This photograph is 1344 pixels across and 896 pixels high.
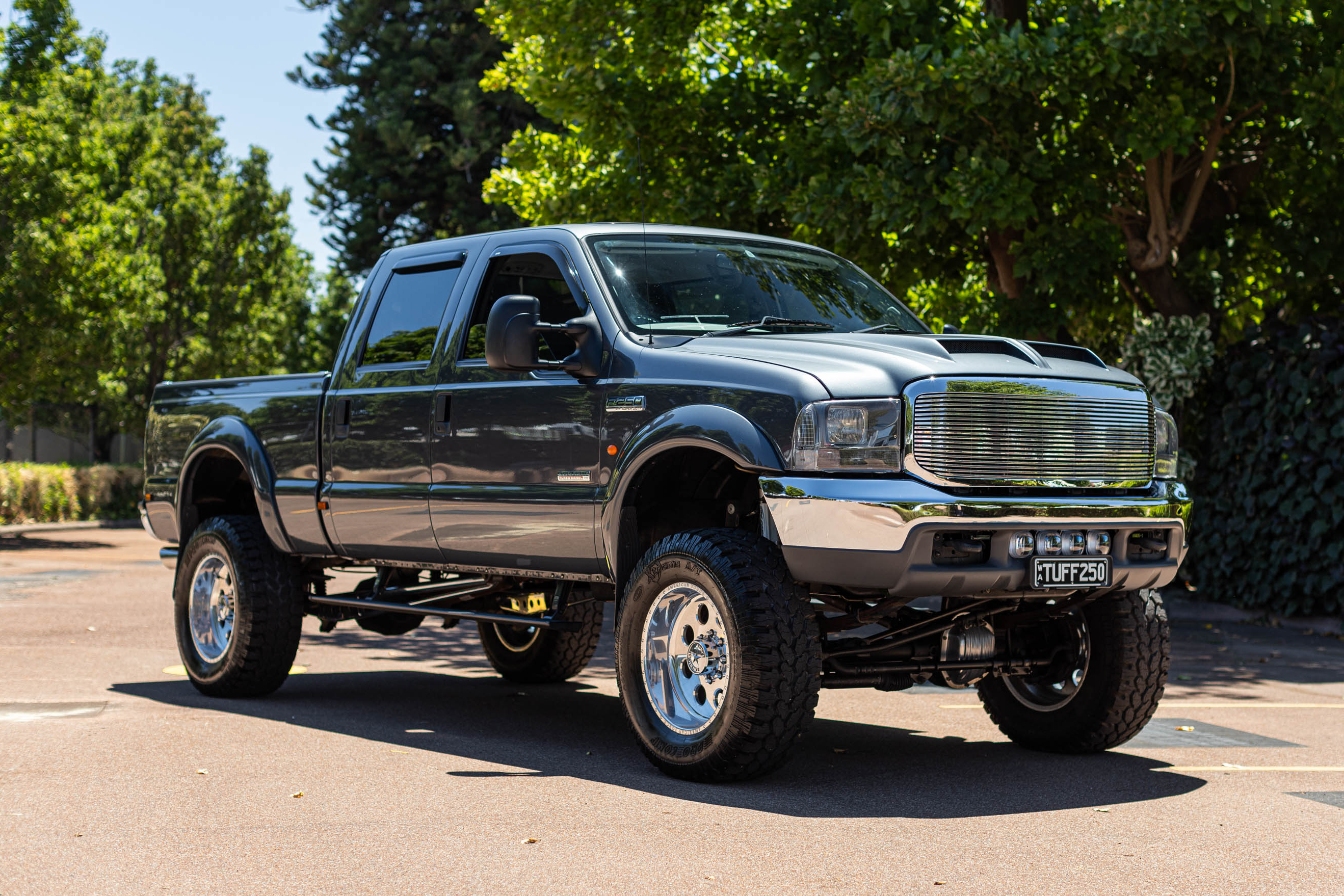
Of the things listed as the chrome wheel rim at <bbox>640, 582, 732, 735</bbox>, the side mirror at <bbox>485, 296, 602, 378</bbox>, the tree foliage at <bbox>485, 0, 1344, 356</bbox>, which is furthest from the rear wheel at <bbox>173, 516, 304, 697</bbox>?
the tree foliage at <bbox>485, 0, 1344, 356</bbox>

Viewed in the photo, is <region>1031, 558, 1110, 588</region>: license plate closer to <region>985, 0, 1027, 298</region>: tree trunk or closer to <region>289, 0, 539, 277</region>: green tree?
<region>985, 0, 1027, 298</region>: tree trunk

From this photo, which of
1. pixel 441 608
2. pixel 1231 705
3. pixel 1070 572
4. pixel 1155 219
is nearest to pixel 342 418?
pixel 441 608

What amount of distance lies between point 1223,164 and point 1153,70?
2298mm

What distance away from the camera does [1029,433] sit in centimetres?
630

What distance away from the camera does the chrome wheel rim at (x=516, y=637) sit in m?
9.80

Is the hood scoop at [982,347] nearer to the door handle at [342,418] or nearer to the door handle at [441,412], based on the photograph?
the door handle at [441,412]

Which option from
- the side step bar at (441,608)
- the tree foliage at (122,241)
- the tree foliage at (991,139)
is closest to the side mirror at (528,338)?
the side step bar at (441,608)

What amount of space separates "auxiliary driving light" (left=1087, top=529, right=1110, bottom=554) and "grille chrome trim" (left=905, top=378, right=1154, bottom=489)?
0.20 metres

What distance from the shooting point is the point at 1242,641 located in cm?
1293

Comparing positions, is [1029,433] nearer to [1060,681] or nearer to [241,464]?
[1060,681]

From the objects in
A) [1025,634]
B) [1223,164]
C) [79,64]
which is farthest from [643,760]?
[79,64]

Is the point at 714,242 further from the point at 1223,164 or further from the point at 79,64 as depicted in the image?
the point at 79,64

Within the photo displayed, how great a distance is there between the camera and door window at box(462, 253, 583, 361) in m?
7.83

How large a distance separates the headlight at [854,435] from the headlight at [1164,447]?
140 centimetres
